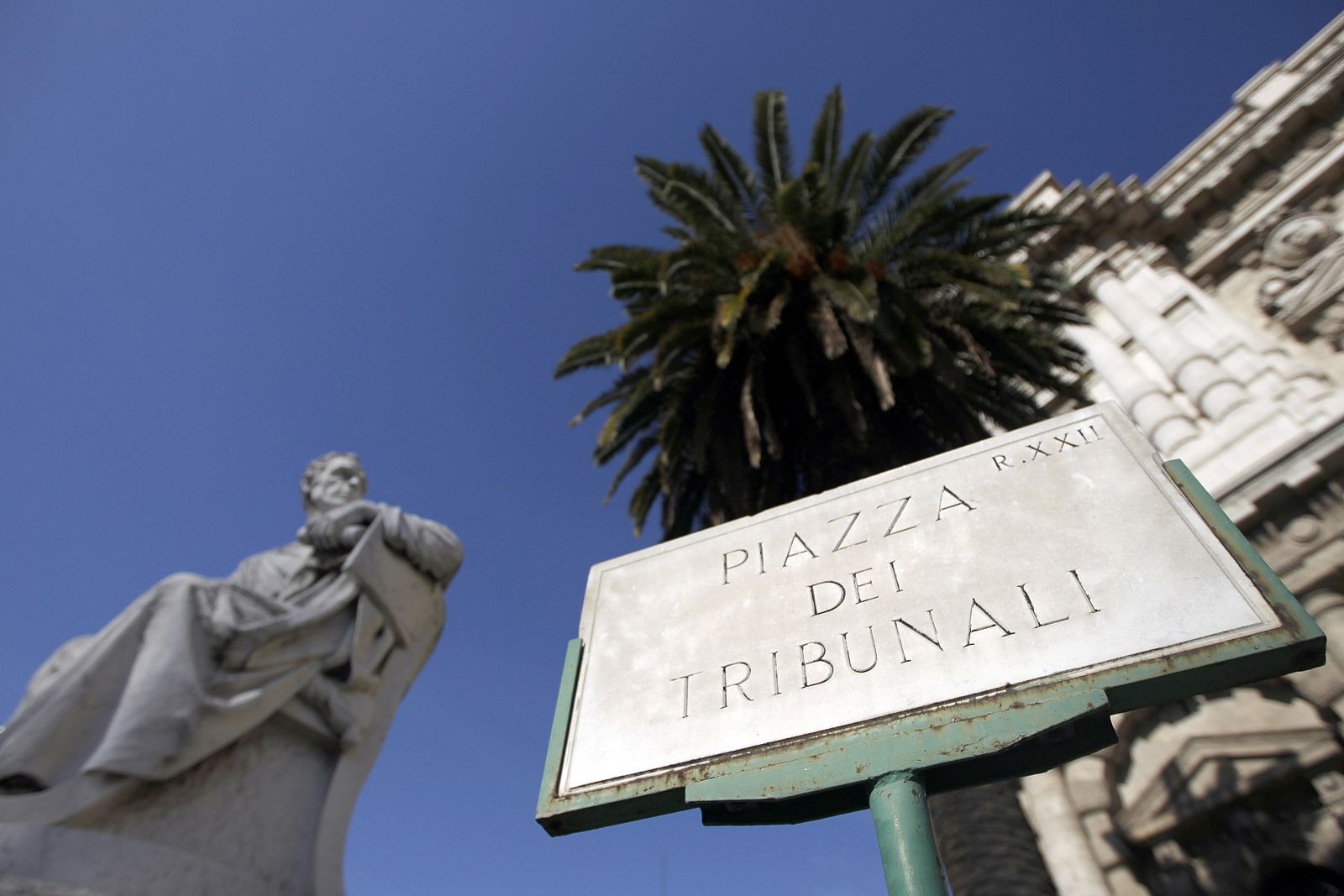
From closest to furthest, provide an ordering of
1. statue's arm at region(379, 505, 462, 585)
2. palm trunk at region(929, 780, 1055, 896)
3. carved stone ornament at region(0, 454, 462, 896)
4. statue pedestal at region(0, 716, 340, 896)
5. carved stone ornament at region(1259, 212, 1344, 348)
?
statue pedestal at region(0, 716, 340, 896) → carved stone ornament at region(0, 454, 462, 896) → statue's arm at region(379, 505, 462, 585) → palm trunk at region(929, 780, 1055, 896) → carved stone ornament at region(1259, 212, 1344, 348)

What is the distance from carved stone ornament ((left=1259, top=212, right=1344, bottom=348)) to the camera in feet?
36.0

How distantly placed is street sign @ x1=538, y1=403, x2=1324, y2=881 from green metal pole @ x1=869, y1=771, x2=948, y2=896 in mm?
47

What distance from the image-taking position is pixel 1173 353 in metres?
12.1

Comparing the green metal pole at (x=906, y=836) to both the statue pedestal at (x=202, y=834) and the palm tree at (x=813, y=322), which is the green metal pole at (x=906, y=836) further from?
the palm tree at (x=813, y=322)

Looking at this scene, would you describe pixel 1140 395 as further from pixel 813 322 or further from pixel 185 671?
pixel 185 671

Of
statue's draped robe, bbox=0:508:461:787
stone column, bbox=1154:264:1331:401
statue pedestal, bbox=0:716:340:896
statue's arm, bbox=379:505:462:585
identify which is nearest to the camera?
statue pedestal, bbox=0:716:340:896

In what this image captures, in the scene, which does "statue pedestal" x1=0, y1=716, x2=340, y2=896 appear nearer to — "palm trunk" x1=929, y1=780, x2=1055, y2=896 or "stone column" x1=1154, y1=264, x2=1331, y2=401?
"palm trunk" x1=929, y1=780, x2=1055, y2=896

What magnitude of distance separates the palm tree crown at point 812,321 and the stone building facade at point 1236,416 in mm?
2694

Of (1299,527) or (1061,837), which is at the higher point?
(1299,527)

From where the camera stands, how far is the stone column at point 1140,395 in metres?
11.2

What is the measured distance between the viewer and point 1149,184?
1518 cm

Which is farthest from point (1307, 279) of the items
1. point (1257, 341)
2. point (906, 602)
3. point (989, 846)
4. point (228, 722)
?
point (228, 722)

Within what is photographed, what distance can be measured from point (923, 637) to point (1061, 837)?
8520 mm

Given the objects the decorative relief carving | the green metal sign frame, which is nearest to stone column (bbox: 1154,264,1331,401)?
the decorative relief carving
